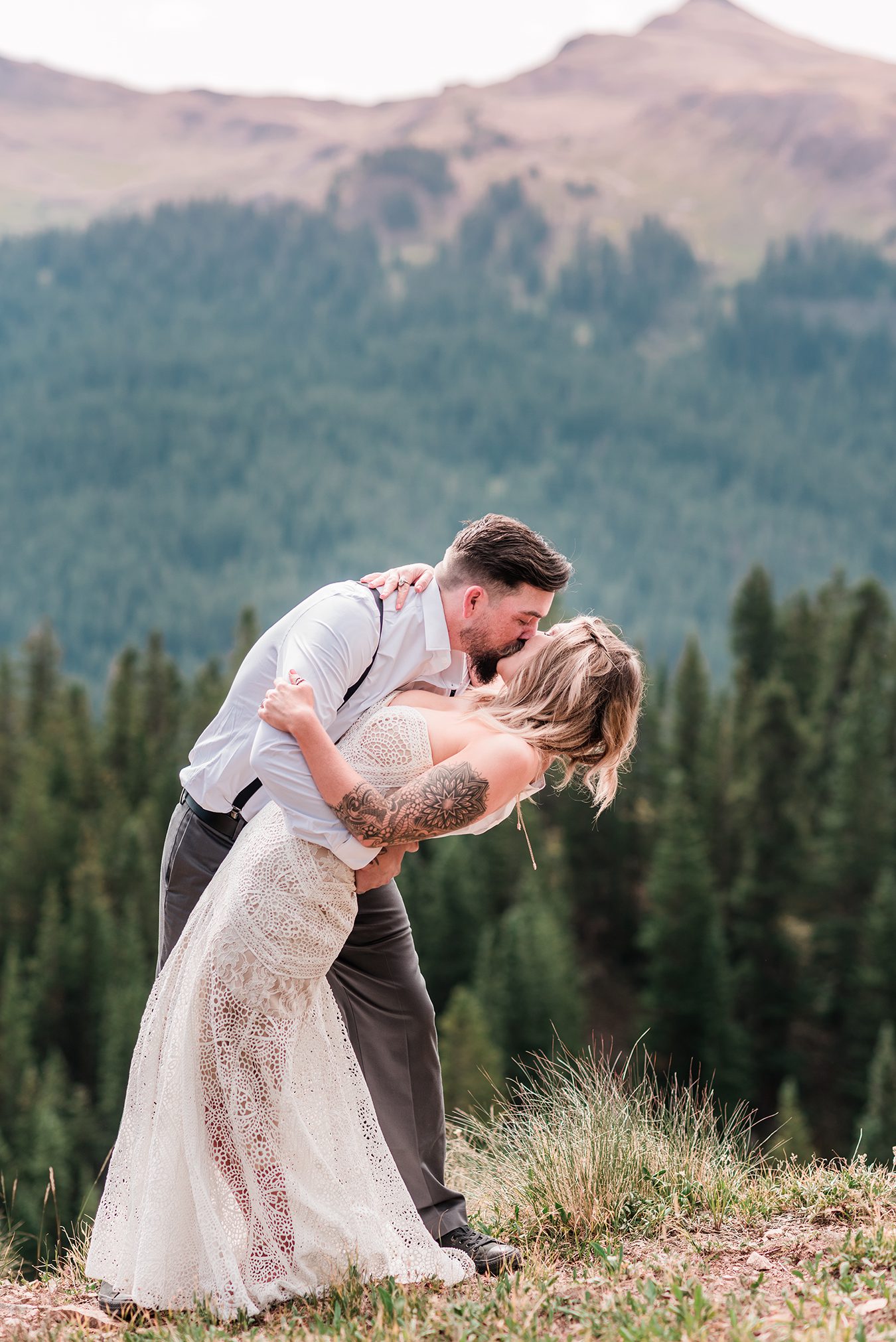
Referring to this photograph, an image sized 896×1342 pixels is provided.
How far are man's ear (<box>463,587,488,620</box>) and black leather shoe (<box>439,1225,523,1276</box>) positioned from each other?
2.46 meters

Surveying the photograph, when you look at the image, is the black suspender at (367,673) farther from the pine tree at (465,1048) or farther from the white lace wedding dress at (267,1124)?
the pine tree at (465,1048)

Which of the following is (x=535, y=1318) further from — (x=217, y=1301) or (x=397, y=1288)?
(x=217, y=1301)

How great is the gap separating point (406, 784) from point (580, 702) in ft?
2.30

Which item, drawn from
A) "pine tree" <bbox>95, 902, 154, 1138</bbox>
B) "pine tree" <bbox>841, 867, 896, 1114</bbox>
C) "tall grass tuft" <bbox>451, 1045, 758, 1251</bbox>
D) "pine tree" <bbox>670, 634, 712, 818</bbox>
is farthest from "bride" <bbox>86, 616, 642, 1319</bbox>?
"pine tree" <bbox>670, 634, 712, 818</bbox>

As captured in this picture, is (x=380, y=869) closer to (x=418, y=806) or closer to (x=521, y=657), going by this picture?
(x=418, y=806)

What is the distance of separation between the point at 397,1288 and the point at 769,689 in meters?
58.2

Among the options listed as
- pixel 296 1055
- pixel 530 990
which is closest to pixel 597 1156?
pixel 296 1055

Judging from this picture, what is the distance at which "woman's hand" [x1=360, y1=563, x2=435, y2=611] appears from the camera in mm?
5309

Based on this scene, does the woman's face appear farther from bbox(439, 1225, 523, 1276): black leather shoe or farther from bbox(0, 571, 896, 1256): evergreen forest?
bbox(0, 571, 896, 1256): evergreen forest

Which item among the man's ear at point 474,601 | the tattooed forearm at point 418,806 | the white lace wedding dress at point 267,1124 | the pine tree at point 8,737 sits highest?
the man's ear at point 474,601

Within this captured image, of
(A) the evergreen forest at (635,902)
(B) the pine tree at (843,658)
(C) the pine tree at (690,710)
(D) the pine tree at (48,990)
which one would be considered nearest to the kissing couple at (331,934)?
(A) the evergreen forest at (635,902)

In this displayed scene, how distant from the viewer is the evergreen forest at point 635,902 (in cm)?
5112

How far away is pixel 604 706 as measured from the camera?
507 cm

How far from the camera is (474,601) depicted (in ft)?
17.4
